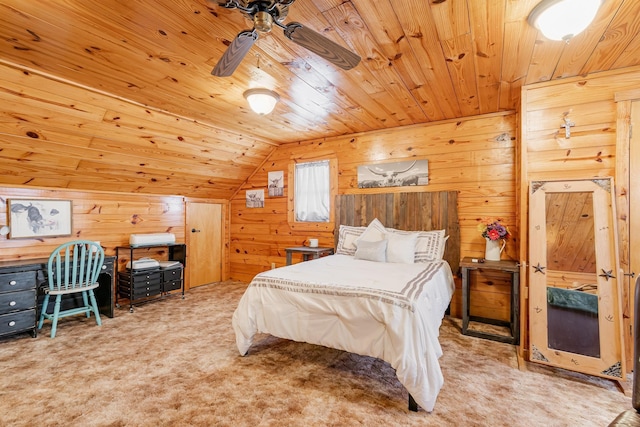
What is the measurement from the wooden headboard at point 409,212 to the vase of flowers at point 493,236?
1.25ft

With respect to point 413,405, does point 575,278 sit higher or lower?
higher

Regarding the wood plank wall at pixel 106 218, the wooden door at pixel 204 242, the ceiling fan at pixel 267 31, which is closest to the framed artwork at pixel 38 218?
the wood plank wall at pixel 106 218

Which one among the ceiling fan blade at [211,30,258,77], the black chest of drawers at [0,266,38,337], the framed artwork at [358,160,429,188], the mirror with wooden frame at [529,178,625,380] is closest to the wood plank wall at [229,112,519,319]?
the framed artwork at [358,160,429,188]

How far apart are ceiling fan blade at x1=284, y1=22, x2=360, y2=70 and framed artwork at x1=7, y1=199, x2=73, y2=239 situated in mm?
3692

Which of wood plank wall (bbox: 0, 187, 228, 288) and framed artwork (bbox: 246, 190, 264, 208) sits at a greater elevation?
framed artwork (bbox: 246, 190, 264, 208)

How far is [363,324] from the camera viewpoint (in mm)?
2092

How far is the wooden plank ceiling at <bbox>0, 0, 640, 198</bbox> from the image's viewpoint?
1782 mm

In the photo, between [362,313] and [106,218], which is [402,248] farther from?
[106,218]

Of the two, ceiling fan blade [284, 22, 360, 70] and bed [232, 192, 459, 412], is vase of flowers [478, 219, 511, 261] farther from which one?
ceiling fan blade [284, 22, 360, 70]

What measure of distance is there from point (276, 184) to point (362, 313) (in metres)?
3.41

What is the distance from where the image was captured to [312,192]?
4793mm

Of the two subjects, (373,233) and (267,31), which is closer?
(267,31)

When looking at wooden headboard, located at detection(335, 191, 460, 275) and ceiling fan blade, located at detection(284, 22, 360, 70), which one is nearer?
ceiling fan blade, located at detection(284, 22, 360, 70)

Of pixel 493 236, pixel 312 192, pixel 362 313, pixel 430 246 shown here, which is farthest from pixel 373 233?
pixel 362 313
